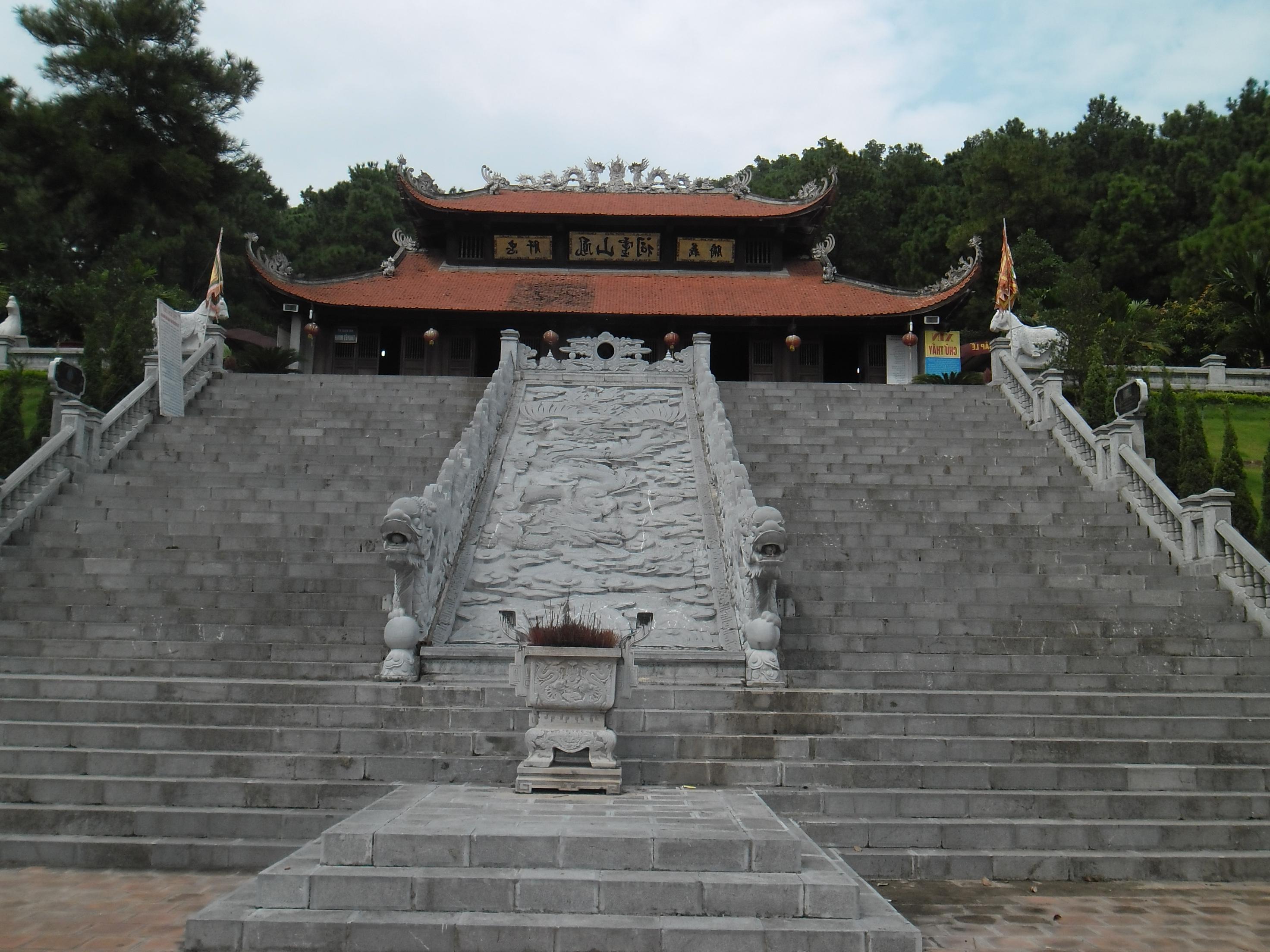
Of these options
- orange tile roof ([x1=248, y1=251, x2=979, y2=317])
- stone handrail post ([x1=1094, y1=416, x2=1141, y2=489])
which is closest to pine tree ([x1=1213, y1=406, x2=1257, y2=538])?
stone handrail post ([x1=1094, y1=416, x2=1141, y2=489])

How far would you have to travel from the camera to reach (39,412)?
1720 centimetres

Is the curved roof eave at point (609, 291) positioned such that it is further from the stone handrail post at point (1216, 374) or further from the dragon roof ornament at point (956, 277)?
the stone handrail post at point (1216, 374)

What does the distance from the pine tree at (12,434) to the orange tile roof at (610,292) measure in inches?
272

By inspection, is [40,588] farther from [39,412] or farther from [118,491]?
[39,412]

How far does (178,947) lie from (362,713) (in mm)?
2731

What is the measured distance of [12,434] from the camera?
15.1 m

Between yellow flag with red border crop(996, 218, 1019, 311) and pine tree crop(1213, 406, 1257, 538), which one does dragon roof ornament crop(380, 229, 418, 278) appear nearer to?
yellow flag with red border crop(996, 218, 1019, 311)

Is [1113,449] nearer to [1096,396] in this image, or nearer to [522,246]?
[1096,396]

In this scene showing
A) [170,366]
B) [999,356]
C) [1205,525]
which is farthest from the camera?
[999,356]

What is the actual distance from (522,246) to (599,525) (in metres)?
15.8

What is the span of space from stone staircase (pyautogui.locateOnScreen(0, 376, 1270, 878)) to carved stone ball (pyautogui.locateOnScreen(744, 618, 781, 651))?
0.36 metres

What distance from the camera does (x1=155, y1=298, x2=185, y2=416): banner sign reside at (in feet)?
46.1

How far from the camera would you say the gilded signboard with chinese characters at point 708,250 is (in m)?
25.1

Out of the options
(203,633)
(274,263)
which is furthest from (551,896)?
(274,263)
